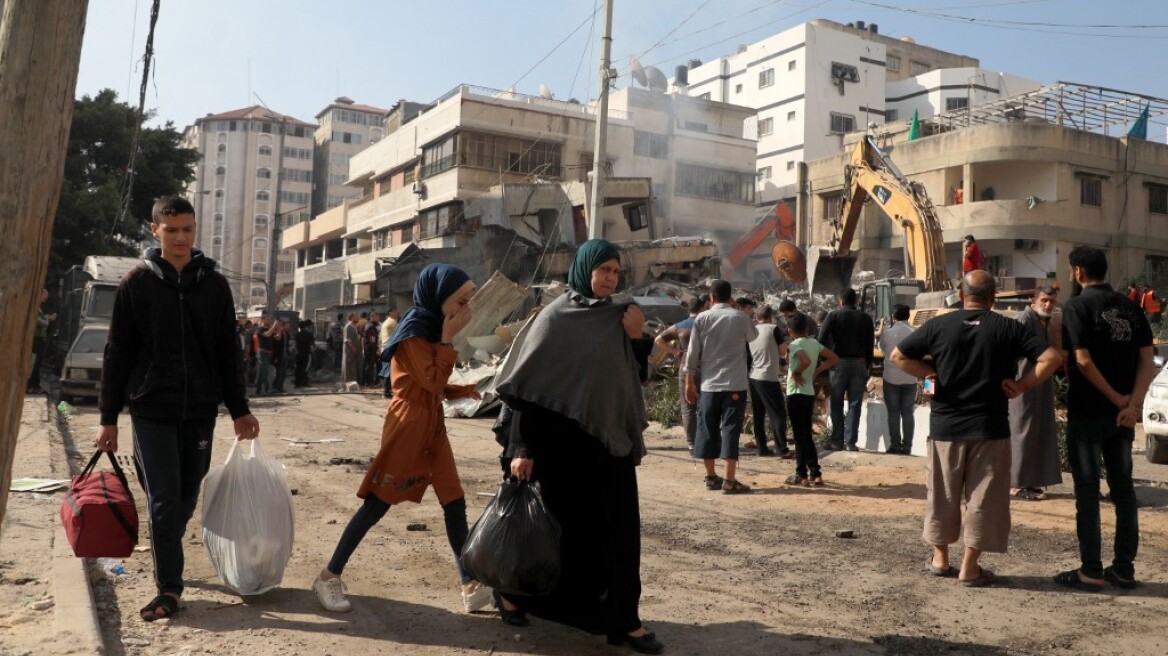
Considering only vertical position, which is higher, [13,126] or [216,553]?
[13,126]

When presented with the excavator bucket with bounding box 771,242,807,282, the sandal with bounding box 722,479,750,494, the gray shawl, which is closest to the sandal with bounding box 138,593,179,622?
the gray shawl

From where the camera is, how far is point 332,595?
4.58 metres

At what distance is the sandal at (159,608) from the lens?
14.4ft

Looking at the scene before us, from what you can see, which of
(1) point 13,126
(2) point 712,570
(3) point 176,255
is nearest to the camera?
(1) point 13,126

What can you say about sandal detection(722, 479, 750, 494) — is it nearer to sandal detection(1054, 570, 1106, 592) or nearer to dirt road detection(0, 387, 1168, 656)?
dirt road detection(0, 387, 1168, 656)

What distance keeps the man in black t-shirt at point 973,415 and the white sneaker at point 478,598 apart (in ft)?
8.17

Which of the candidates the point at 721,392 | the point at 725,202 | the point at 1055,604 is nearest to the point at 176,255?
the point at 1055,604

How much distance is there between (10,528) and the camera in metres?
6.03

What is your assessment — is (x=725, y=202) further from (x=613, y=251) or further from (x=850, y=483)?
(x=613, y=251)

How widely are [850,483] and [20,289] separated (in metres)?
7.73

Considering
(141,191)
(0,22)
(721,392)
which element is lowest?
(721,392)

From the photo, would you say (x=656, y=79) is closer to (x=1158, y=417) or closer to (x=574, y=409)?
(x=1158, y=417)

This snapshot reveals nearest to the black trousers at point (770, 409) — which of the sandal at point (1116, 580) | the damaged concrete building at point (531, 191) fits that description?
the sandal at point (1116, 580)

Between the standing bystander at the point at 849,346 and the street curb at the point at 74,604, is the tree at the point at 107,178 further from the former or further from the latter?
the street curb at the point at 74,604
